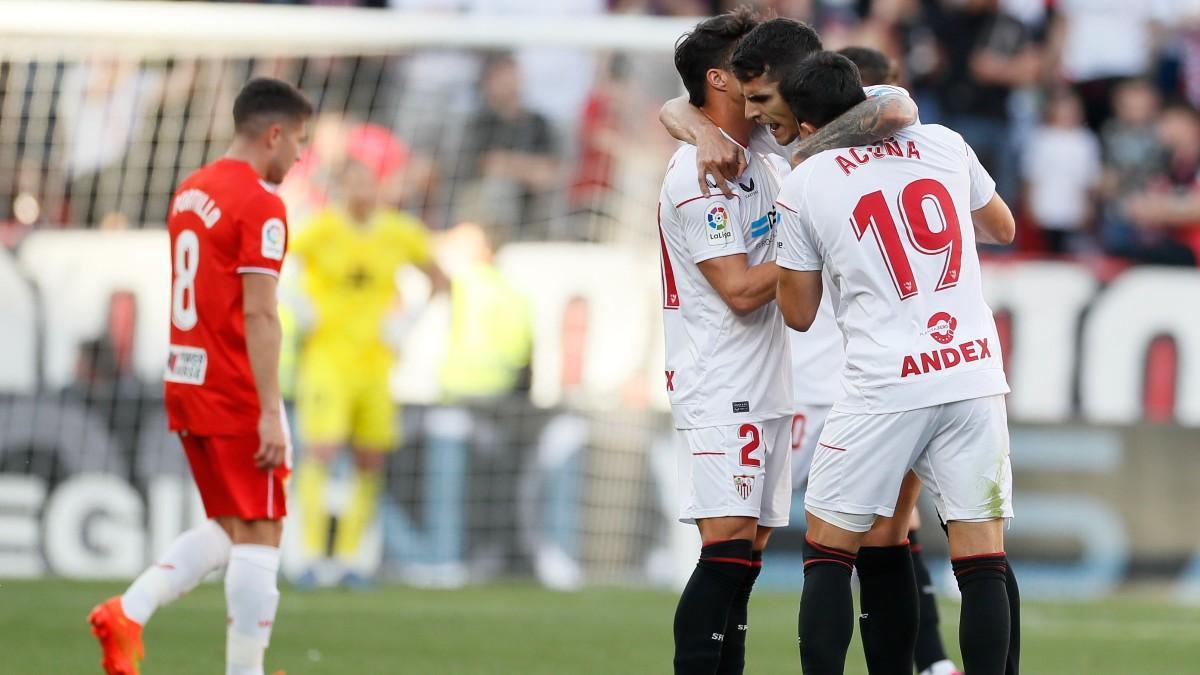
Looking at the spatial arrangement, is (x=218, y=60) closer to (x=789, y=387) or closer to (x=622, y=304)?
(x=622, y=304)

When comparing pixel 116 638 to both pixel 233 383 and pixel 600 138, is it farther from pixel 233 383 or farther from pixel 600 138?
pixel 600 138

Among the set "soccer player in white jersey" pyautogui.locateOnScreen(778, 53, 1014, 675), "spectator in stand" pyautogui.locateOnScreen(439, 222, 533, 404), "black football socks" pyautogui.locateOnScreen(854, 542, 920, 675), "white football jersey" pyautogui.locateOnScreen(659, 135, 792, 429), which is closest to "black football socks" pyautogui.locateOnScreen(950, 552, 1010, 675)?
"soccer player in white jersey" pyautogui.locateOnScreen(778, 53, 1014, 675)

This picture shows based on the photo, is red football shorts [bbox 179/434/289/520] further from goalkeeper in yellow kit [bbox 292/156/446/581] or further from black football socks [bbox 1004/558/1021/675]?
goalkeeper in yellow kit [bbox 292/156/446/581]

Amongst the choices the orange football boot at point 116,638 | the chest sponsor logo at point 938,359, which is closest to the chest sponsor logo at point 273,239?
the orange football boot at point 116,638

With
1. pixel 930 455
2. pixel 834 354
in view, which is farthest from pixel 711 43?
pixel 834 354

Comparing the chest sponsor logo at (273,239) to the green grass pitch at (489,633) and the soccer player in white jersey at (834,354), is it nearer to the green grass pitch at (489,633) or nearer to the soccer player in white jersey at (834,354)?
the soccer player in white jersey at (834,354)

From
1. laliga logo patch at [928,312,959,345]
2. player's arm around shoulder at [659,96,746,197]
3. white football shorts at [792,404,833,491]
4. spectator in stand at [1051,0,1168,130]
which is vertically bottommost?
white football shorts at [792,404,833,491]

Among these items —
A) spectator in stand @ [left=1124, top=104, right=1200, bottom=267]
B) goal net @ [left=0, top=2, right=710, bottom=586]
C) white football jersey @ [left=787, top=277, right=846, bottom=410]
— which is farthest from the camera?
spectator in stand @ [left=1124, top=104, right=1200, bottom=267]

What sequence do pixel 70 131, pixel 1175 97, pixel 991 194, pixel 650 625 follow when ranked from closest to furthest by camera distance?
pixel 991 194, pixel 650 625, pixel 70 131, pixel 1175 97

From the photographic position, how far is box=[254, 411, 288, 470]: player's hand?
6277 millimetres

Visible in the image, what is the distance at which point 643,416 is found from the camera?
37.8 feet

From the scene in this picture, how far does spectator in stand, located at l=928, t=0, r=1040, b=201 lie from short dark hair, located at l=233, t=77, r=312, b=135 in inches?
305

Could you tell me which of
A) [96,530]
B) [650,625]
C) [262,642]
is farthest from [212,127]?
[262,642]

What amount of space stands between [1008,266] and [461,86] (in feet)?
12.6
